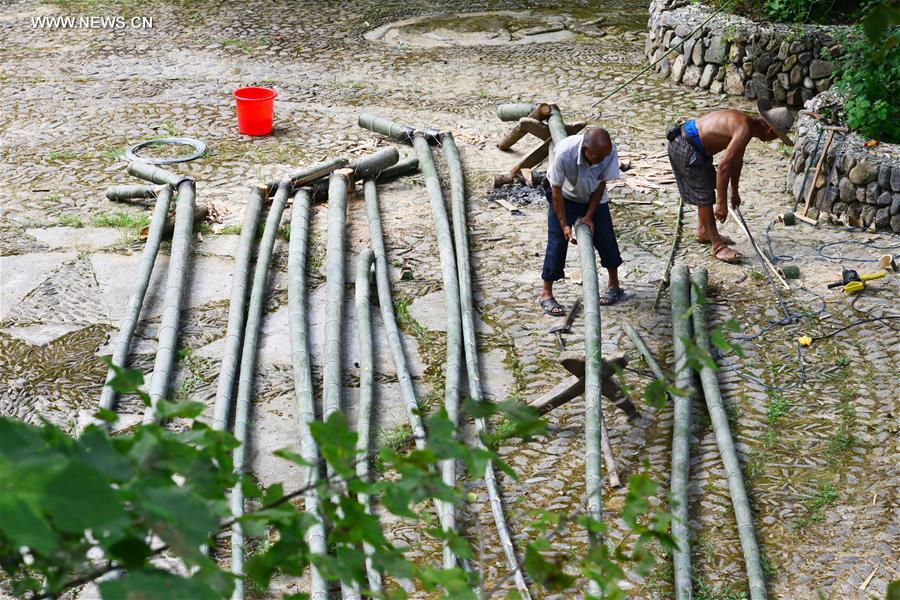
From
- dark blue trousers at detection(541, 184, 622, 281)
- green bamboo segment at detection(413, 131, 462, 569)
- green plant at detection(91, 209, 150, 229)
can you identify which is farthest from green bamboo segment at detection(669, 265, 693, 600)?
green plant at detection(91, 209, 150, 229)

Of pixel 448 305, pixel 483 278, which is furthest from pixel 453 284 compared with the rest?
pixel 483 278

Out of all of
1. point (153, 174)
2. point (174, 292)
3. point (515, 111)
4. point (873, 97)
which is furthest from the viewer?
point (515, 111)

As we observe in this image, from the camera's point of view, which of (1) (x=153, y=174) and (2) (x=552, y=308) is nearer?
(2) (x=552, y=308)

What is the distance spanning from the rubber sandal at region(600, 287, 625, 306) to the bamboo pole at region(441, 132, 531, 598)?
0.98 metres

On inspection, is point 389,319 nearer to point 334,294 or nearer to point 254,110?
point 334,294

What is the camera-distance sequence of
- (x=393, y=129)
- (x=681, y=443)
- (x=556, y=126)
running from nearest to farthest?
(x=681, y=443) < (x=556, y=126) < (x=393, y=129)

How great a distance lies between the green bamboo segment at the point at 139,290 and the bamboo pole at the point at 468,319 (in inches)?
83.5

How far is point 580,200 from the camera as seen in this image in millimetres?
6566

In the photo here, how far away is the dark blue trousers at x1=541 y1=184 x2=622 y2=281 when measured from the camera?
262 inches

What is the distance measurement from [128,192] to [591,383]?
5.23m

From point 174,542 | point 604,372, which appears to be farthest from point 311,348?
point 174,542

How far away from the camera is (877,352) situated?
6145 mm

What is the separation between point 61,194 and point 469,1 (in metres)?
8.94

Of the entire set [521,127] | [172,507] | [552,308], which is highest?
[172,507]
